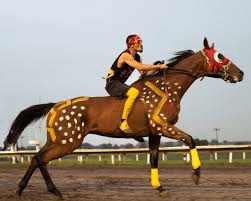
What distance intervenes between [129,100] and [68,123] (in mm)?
1311

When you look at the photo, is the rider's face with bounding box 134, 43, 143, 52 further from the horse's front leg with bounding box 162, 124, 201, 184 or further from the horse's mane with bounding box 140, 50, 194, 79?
the horse's front leg with bounding box 162, 124, 201, 184

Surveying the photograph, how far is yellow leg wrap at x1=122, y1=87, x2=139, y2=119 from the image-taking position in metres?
8.83

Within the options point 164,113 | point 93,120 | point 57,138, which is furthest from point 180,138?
point 57,138

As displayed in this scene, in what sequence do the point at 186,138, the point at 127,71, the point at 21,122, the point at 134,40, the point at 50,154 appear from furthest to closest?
the point at 21,122 < the point at 127,71 < the point at 134,40 < the point at 50,154 < the point at 186,138

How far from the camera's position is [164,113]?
8.70 metres

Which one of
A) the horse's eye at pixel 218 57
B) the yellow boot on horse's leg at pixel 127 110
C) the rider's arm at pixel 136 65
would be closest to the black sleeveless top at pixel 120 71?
the rider's arm at pixel 136 65

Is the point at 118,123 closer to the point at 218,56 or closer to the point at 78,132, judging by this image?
the point at 78,132

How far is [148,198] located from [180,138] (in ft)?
3.97

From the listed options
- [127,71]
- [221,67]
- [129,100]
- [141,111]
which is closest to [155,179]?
[141,111]

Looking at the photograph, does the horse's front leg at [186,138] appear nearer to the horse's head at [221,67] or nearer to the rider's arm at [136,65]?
the rider's arm at [136,65]

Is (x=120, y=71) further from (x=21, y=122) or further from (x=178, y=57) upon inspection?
(x=21, y=122)

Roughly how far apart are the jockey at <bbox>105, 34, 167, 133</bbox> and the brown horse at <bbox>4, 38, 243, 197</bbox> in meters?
0.12

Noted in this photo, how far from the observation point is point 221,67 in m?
9.19

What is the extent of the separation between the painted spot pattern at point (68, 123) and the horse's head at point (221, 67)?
2.54 metres
